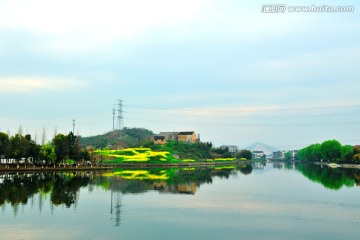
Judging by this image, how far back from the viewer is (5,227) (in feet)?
71.8

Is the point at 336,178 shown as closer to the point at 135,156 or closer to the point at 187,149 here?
the point at 135,156

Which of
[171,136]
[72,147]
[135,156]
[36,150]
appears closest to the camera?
[36,150]

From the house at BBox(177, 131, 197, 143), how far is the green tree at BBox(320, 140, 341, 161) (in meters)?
50.6

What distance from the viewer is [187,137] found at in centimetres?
16238

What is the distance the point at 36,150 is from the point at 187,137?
94.1 metres

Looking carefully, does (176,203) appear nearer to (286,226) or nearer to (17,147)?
(286,226)

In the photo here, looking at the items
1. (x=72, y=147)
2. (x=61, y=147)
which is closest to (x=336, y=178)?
(x=61, y=147)

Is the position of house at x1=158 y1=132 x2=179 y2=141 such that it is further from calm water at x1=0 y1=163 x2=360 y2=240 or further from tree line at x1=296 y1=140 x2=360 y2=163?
calm water at x1=0 y1=163 x2=360 y2=240

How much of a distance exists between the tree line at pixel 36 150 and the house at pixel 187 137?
252ft

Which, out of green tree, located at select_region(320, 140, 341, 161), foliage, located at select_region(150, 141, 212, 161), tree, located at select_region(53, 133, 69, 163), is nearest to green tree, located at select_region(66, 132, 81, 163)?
tree, located at select_region(53, 133, 69, 163)

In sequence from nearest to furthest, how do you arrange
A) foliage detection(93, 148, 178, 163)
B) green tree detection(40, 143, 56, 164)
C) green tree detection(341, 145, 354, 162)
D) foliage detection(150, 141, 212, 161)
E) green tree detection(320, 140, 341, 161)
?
green tree detection(40, 143, 56, 164) < foliage detection(93, 148, 178, 163) < green tree detection(341, 145, 354, 162) < green tree detection(320, 140, 341, 161) < foliage detection(150, 141, 212, 161)

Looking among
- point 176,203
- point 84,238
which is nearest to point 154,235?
point 84,238

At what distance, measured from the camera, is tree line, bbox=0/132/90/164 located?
68.4 m

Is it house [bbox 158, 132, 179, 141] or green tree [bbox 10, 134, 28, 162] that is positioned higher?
house [bbox 158, 132, 179, 141]
